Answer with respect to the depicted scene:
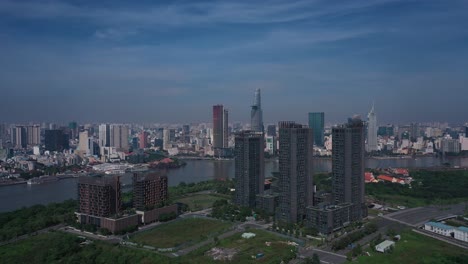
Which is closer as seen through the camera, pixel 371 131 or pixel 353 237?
pixel 353 237

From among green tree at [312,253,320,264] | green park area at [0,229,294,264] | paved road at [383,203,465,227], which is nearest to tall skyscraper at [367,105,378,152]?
paved road at [383,203,465,227]

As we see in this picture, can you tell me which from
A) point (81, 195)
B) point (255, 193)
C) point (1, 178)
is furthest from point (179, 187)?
point (1, 178)

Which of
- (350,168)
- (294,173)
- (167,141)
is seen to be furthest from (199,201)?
(167,141)

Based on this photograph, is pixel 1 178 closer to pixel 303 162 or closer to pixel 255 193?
pixel 255 193

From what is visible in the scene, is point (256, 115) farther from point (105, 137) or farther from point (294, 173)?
point (294, 173)

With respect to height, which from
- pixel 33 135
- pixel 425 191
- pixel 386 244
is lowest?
pixel 386 244

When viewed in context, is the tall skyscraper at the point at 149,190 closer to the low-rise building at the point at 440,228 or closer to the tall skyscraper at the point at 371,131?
the low-rise building at the point at 440,228
